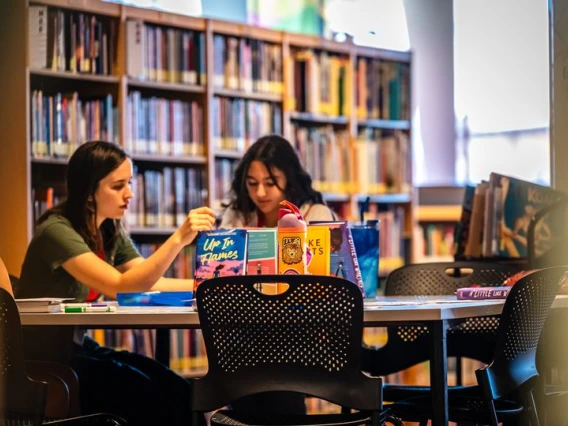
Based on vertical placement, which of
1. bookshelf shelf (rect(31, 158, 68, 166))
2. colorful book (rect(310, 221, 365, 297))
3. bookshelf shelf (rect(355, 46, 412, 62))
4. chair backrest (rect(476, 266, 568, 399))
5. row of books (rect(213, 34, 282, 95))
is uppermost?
bookshelf shelf (rect(355, 46, 412, 62))

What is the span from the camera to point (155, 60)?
4.69m

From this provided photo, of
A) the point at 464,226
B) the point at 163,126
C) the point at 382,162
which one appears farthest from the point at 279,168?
the point at 382,162

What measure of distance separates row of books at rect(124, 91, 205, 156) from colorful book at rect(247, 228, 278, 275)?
2.26m

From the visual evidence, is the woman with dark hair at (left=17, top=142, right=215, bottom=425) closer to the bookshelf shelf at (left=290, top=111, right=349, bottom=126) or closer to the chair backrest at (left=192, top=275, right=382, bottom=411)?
the chair backrest at (left=192, top=275, right=382, bottom=411)

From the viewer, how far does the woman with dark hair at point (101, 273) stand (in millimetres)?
2805

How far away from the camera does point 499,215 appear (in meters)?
3.72

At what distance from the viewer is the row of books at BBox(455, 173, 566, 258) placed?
364 centimetres

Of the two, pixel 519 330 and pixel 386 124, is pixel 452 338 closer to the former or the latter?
pixel 519 330

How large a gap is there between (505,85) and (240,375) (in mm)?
4891

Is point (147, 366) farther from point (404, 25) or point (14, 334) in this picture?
point (404, 25)

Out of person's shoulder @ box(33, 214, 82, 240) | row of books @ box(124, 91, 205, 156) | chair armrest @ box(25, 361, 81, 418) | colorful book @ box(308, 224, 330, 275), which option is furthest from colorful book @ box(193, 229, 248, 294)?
row of books @ box(124, 91, 205, 156)

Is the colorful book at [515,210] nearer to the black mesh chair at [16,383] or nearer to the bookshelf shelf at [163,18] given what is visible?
the bookshelf shelf at [163,18]

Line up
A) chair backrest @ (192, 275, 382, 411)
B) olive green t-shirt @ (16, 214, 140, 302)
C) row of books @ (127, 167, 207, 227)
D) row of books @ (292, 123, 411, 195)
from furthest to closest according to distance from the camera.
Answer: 1. row of books @ (292, 123, 411, 195)
2. row of books @ (127, 167, 207, 227)
3. olive green t-shirt @ (16, 214, 140, 302)
4. chair backrest @ (192, 275, 382, 411)

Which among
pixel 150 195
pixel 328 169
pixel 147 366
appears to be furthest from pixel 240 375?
pixel 328 169
